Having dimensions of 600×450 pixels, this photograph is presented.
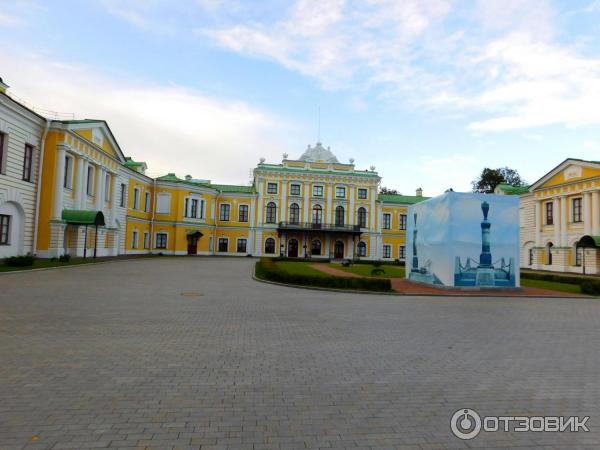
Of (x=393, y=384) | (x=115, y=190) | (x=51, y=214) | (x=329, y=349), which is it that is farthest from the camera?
(x=115, y=190)

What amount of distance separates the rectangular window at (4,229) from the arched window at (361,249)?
129 ft

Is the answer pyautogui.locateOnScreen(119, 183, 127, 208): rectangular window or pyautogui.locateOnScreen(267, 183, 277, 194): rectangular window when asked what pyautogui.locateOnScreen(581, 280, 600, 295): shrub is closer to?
pyautogui.locateOnScreen(119, 183, 127, 208): rectangular window

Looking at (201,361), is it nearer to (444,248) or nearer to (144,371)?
(144,371)

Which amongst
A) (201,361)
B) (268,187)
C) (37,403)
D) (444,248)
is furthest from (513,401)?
(268,187)

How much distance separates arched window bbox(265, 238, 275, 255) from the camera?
53000 mm

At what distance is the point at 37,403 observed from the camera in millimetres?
4453

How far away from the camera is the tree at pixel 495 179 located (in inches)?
2638

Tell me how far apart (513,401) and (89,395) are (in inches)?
199

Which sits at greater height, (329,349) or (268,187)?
(268,187)

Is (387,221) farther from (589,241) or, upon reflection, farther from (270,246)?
(589,241)

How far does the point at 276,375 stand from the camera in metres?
5.71

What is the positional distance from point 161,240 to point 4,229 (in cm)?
2490

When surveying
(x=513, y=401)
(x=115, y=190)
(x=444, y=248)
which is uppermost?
(x=115, y=190)

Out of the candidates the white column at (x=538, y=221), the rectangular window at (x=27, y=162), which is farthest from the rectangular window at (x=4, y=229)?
the white column at (x=538, y=221)
